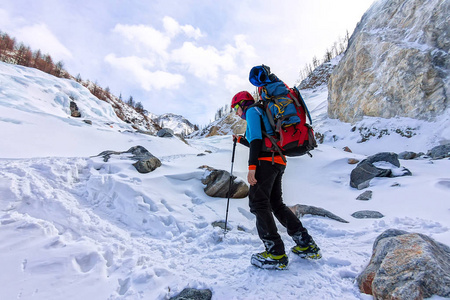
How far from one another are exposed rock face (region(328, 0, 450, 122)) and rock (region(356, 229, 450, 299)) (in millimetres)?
15956

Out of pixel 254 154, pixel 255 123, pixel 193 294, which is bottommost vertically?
A: pixel 193 294

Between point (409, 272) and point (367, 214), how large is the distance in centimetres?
311

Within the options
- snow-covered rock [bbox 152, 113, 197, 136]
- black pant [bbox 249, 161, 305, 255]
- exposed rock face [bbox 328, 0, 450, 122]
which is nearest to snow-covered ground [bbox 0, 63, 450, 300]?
black pant [bbox 249, 161, 305, 255]

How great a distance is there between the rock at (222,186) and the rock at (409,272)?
140 inches

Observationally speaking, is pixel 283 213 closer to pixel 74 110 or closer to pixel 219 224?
pixel 219 224

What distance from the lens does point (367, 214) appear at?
14.2 ft

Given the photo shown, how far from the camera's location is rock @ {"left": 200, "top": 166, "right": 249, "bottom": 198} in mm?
5418

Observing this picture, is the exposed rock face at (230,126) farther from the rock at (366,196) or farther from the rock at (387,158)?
the rock at (366,196)

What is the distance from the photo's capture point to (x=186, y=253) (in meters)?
3.04

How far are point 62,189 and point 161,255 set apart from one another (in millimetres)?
2903

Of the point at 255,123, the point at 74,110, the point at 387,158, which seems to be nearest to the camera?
the point at 255,123

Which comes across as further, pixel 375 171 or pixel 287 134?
pixel 375 171

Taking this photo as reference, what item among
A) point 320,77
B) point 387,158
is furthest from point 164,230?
point 320,77

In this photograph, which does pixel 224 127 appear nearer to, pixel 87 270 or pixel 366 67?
pixel 366 67
